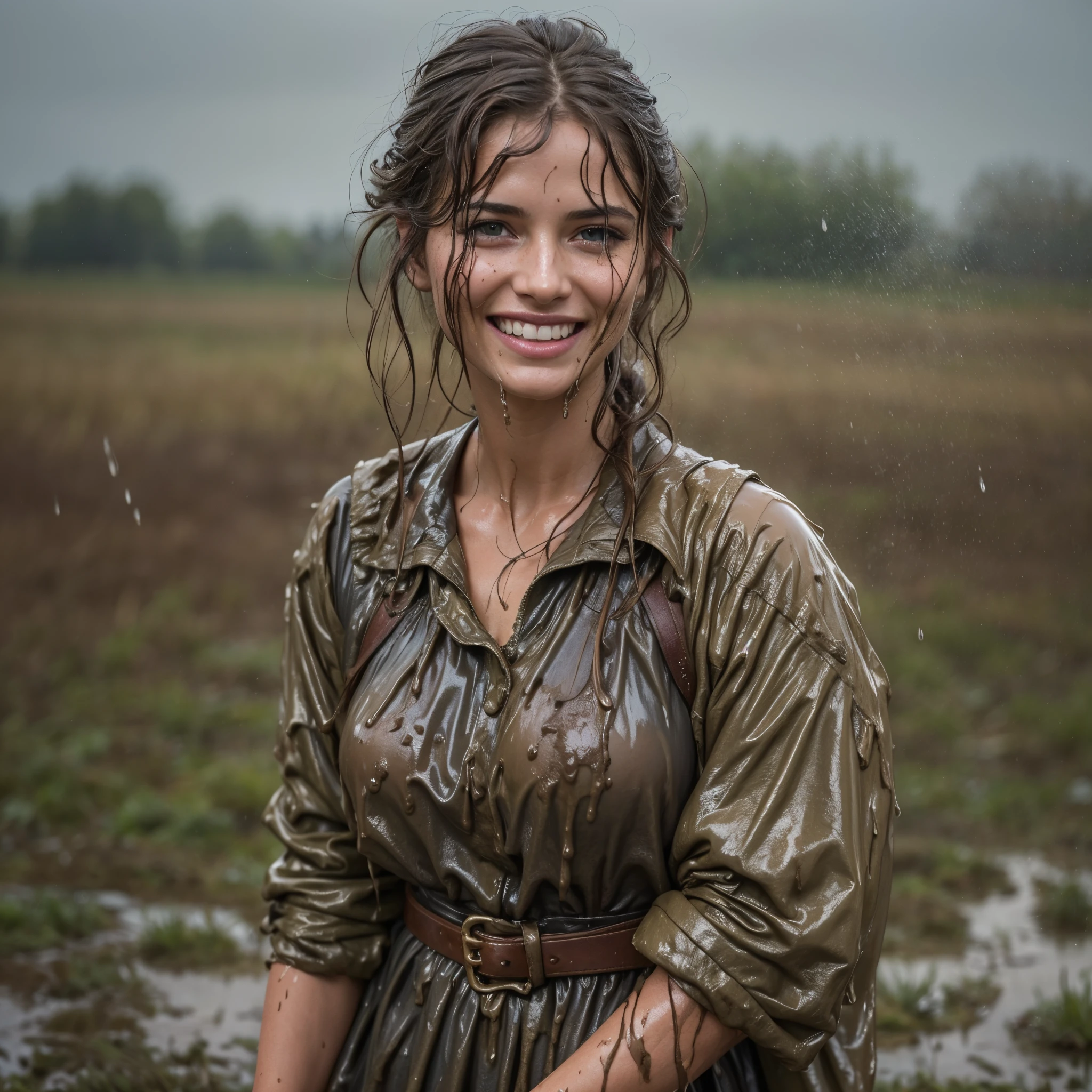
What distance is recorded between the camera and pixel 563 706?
1.70m

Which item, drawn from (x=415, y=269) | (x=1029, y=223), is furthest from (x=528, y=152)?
(x=1029, y=223)

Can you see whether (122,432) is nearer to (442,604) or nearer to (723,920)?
(442,604)

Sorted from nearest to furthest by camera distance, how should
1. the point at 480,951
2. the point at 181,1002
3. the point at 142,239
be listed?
the point at 480,951 < the point at 181,1002 < the point at 142,239

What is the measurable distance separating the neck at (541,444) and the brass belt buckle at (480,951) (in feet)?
1.95

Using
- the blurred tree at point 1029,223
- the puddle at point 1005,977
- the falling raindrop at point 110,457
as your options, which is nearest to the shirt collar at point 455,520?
the puddle at point 1005,977

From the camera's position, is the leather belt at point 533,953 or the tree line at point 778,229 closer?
the leather belt at point 533,953

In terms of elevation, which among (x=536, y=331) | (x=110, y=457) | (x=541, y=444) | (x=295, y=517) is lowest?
(x=295, y=517)

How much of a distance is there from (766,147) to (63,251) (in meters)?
3.89

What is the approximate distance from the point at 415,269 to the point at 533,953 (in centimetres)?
97

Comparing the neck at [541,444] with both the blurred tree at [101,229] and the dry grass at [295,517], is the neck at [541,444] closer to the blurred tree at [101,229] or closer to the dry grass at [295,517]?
the dry grass at [295,517]

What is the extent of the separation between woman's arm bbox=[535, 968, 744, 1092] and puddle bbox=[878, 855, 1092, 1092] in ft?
5.77

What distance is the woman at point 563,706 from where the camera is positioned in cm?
161

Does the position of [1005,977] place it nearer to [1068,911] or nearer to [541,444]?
[1068,911]

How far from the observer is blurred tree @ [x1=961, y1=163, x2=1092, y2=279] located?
5336 mm
